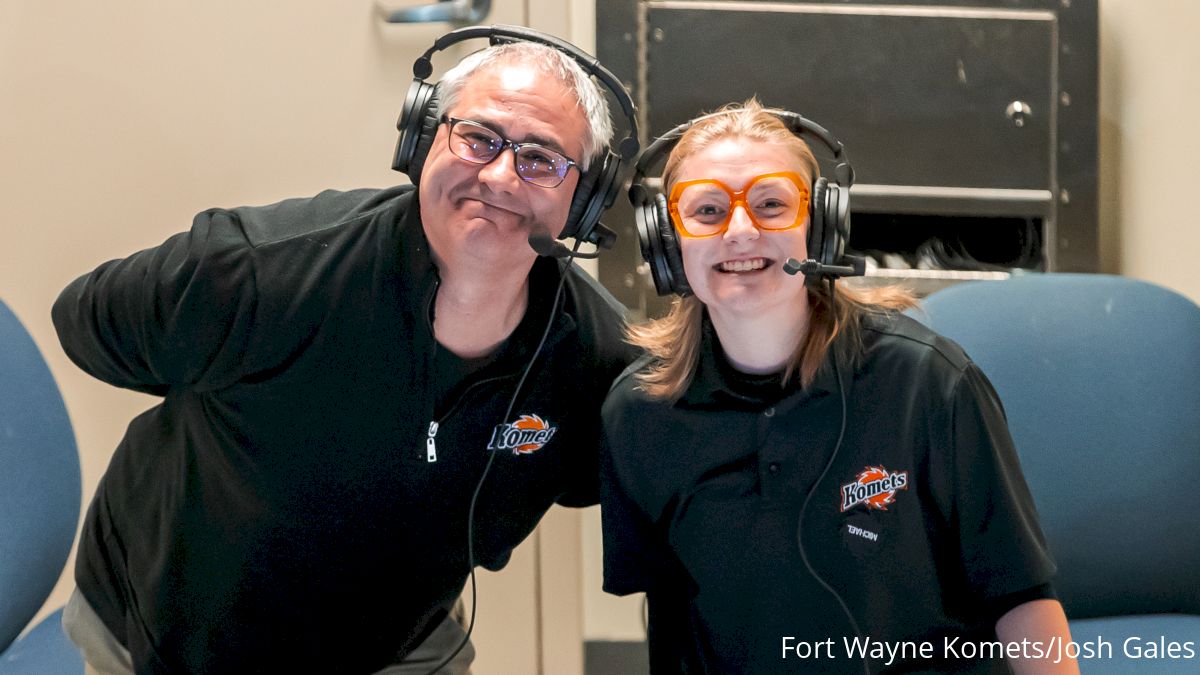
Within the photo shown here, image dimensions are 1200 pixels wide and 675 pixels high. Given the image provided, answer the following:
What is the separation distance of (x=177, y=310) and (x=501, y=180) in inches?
16.3

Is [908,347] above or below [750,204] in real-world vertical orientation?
below

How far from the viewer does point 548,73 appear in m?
1.50

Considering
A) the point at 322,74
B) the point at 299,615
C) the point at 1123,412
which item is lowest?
the point at 299,615

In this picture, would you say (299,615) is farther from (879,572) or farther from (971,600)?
(971,600)

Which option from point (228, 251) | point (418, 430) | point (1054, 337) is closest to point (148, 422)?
point (228, 251)

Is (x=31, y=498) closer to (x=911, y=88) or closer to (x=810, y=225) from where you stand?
(x=810, y=225)

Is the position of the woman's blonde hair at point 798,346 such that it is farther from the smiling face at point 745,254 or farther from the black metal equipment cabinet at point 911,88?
the black metal equipment cabinet at point 911,88

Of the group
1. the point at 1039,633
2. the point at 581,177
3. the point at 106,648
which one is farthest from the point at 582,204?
the point at 106,648

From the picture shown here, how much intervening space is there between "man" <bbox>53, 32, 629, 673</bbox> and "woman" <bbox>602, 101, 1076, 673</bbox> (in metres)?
0.18

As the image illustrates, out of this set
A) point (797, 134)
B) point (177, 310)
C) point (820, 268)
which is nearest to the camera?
point (820, 268)

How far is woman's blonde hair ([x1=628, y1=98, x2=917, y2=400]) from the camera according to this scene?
1453 millimetres

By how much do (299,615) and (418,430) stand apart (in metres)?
0.28

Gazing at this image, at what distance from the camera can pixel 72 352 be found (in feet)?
5.07

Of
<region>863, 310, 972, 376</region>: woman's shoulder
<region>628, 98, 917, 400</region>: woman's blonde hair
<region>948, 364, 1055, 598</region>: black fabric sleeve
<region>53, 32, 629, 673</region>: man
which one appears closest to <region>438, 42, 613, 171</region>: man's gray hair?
<region>53, 32, 629, 673</region>: man
